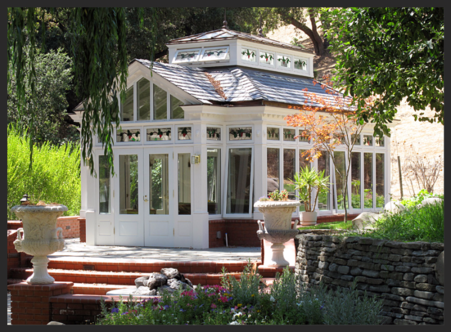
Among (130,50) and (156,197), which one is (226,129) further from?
(130,50)

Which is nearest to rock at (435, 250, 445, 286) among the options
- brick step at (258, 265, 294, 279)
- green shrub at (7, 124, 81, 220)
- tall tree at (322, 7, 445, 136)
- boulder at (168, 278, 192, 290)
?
tall tree at (322, 7, 445, 136)

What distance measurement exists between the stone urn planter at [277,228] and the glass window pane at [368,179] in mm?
6517

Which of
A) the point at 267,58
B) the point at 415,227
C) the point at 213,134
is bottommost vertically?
the point at 415,227

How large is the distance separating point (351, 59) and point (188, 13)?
1922 cm

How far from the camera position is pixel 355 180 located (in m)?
16.7

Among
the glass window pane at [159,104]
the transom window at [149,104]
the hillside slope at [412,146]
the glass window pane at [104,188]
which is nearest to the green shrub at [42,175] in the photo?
the glass window pane at [104,188]

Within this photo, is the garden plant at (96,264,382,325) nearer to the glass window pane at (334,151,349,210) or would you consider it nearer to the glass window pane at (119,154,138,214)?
the glass window pane at (119,154,138,214)

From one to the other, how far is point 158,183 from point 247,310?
7.52 metres

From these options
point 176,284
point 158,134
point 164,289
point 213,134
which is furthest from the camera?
point 158,134

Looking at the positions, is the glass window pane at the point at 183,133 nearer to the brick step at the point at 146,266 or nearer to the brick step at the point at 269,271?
the brick step at the point at 146,266

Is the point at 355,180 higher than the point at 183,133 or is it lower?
lower

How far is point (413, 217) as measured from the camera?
912 cm

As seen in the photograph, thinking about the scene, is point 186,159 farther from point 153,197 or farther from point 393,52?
point 393,52

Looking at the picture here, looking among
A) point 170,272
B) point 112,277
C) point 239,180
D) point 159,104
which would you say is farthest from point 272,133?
point 112,277
